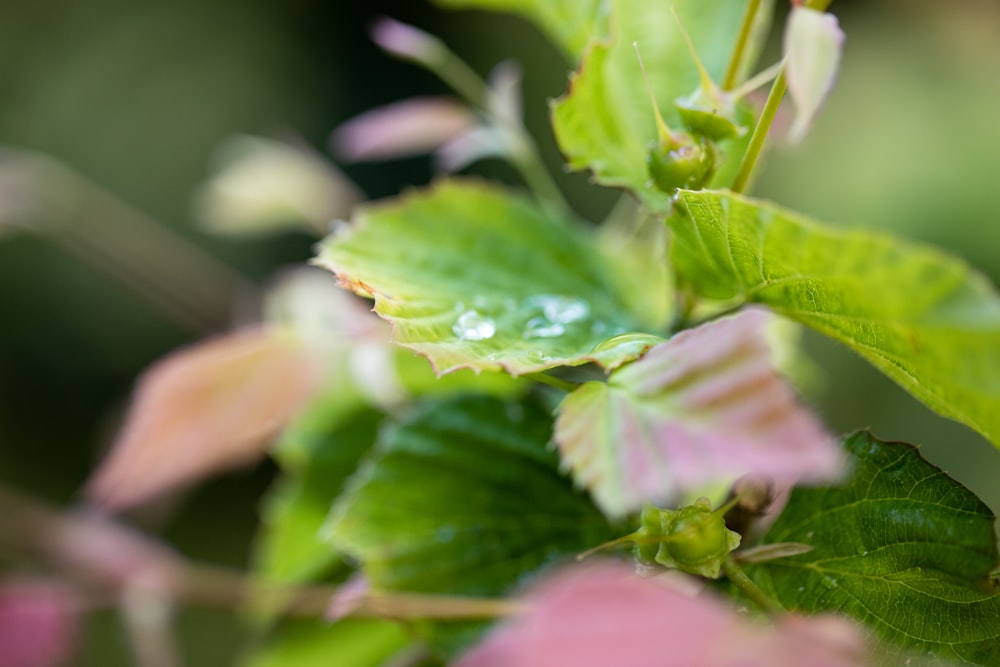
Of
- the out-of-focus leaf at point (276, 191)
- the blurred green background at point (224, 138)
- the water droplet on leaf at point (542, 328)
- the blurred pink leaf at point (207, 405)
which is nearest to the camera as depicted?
the water droplet on leaf at point (542, 328)

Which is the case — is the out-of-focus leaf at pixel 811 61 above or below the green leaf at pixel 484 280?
above

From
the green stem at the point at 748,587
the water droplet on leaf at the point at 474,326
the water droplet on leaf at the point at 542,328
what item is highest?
the water droplet on leaf at the point at 474,326

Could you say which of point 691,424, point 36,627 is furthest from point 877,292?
point 36,627

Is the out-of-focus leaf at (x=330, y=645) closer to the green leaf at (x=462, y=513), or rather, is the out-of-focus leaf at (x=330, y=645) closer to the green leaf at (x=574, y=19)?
the green leaf at (x=462, y=513)

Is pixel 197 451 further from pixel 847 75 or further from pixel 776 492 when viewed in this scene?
pixel 847 75

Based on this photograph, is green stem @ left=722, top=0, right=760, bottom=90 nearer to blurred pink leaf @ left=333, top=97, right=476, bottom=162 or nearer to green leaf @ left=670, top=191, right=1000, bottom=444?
green leaf @ left=670, top=191, right=1000, bottom=444

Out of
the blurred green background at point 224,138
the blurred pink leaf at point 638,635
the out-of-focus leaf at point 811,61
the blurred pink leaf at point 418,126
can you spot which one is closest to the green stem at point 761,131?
the out-of-focus leaf at point 811,61
